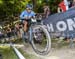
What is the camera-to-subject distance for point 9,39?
1348 cm

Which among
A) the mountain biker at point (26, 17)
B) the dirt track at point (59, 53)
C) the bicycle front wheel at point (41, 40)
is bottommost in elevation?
the dirt track at point (59, 53)

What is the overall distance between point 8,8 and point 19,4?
58 centimetres

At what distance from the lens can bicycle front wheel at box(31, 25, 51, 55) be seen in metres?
9.92

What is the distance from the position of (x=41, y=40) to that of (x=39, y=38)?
9cm

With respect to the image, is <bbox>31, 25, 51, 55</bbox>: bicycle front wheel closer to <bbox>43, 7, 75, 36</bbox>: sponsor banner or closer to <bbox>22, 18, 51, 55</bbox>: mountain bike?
<bbox>22, 18, 51, 55</bbox>: mountain bike

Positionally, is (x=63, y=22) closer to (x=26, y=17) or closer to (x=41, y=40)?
(x=26, y=17)

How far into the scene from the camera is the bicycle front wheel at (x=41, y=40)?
9917 millimetres

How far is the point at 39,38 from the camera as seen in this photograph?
33.6 feet

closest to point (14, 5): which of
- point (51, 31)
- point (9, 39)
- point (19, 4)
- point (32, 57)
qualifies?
point (19, 4)

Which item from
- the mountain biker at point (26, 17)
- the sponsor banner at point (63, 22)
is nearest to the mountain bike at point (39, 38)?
the mountain biker at point (26, 17)

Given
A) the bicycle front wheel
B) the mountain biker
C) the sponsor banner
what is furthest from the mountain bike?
the sponsor banner

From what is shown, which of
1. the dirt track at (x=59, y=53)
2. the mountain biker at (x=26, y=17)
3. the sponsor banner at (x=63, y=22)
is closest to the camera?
the dirt track at (x=59, y=53)

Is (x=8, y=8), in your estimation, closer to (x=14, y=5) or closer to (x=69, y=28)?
(x=14, y=5)

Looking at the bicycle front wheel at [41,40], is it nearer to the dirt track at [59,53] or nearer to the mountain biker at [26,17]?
the dirt track at [59,53]
